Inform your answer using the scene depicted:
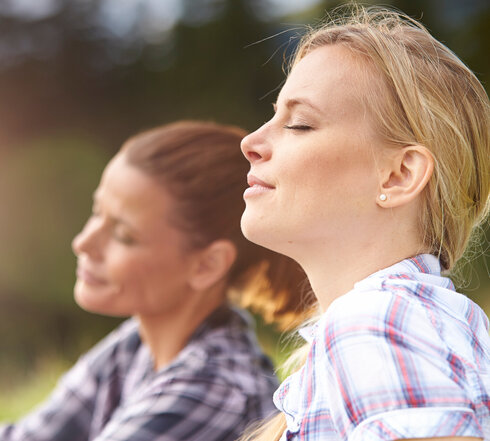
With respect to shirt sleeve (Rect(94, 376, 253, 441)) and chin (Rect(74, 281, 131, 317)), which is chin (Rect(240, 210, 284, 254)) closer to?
shirt sleeve (Rect(94, 376, 253, 441))

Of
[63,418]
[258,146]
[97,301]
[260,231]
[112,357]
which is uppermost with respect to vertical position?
[258,146]

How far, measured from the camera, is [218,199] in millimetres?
1834

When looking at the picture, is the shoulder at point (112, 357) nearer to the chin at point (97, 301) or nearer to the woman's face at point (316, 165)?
the chin at point (97, 301)

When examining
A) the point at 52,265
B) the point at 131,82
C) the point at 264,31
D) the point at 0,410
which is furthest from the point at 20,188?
the point at 264,31

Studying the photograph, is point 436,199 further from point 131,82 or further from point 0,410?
point 131,82

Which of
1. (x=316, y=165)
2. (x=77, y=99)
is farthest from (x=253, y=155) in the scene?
(x=77, y=99)

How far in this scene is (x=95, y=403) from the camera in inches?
81.4

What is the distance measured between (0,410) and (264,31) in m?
2.35

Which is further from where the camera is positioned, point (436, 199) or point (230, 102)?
point (230, 102)

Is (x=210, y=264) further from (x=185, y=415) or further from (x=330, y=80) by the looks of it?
(x=330, y=80)

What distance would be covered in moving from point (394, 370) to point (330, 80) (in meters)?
0.47

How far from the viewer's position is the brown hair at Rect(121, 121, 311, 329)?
5.98 feet

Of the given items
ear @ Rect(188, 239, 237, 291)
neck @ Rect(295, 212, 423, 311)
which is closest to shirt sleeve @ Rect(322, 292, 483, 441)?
neck @ Rect(295, 212, 423, 311)

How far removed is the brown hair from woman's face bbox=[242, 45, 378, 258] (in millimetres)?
719
